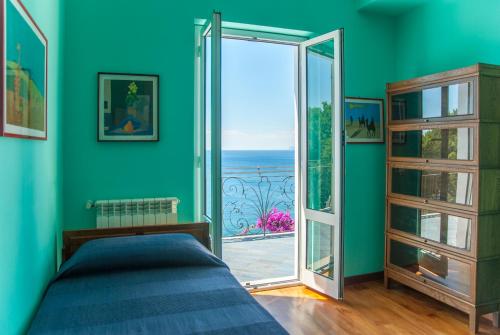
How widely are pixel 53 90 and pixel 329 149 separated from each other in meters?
2.21

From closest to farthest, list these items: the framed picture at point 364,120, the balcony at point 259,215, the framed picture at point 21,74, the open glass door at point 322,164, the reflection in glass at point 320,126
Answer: the framed picture at point 21,74 → the open glass door at point 322,164 → the reflection in glass at point 320,126 → the framed picture at point 364,120 → the balcony at point 259,215

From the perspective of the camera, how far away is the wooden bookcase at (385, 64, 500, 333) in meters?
2.68

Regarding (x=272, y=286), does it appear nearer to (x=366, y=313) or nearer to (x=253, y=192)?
(x=366, y=313)

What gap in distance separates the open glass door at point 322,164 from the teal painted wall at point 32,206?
2.10 m

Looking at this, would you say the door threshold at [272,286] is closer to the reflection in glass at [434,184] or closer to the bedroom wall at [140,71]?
the bedroom wall at [140,71]

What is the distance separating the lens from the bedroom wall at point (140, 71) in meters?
2.84

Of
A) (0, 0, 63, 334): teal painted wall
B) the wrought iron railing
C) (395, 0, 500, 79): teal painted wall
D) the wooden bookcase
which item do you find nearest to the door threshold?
the wooden bookcase

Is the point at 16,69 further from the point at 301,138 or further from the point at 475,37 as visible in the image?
the point at 475,37

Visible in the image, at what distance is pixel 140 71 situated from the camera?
2.99 meters

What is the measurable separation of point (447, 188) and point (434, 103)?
0.70 meters

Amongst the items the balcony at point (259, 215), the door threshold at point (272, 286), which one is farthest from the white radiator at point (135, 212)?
the balcony at point (259, 215)

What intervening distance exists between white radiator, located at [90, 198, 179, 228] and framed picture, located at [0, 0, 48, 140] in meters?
0.91

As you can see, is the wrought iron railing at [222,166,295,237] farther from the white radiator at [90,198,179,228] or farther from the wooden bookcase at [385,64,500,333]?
the white radiator at [90,198,179,228]

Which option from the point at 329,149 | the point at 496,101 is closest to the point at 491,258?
the point at 496,101
